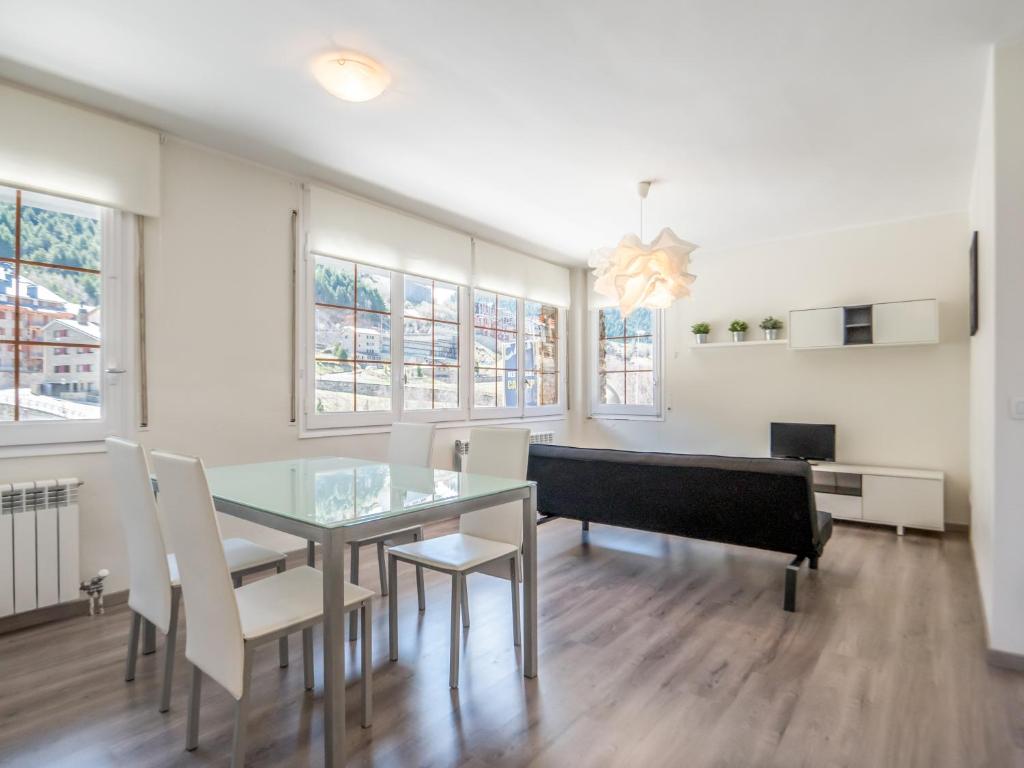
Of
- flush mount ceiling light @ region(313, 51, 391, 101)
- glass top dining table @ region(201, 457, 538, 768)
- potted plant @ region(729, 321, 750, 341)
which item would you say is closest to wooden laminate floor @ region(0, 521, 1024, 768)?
glass top dining table @ region(201, 457, 538, 768)

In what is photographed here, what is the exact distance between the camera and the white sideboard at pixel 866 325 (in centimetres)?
470

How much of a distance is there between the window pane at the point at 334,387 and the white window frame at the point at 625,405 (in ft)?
10.8

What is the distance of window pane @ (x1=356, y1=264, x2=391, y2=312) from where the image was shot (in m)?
4.48

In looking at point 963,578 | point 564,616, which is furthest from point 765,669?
point 963,578

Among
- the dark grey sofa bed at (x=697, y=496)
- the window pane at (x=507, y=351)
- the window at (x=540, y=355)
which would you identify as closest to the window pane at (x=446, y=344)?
the window pane at (x=507, y=351)

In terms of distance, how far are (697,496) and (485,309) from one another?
3.09 metres

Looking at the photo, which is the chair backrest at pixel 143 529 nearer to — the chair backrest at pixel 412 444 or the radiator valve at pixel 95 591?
the radiator valve at pixel 95 591

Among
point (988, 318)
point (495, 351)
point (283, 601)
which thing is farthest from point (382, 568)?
point (988, 318)

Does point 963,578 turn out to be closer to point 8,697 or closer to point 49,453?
point 8,697

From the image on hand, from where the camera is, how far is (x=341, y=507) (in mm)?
1993

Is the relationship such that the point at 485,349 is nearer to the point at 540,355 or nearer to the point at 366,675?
the point at 540,355

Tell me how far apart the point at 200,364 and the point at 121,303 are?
0.52m

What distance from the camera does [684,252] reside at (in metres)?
3.59

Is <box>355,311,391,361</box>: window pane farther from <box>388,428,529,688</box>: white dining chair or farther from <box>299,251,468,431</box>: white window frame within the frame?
<box>388,428,529,688</box>: white dining chair
